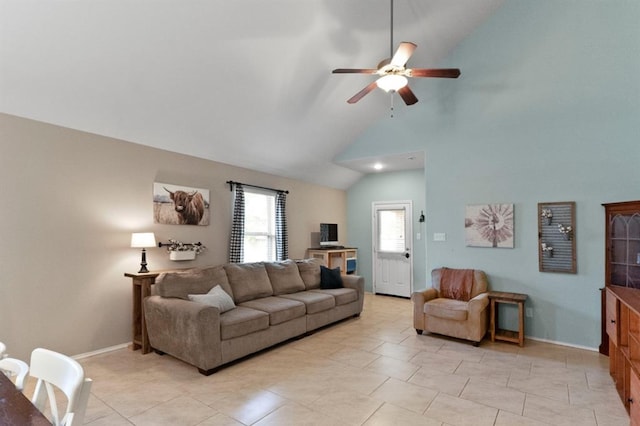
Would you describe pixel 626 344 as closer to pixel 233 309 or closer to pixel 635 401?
pixel 635 401

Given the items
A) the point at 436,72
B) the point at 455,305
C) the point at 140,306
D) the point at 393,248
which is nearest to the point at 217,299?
the point at 140,306

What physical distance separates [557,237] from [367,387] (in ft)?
10.3

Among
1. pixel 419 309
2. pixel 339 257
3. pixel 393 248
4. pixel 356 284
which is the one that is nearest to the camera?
pixel 419 309

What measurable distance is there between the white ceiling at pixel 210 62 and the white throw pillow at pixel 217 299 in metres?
2.03

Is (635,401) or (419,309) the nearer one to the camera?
(635,401)

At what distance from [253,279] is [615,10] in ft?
18.3

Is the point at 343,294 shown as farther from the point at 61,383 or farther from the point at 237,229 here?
the point at 61,383

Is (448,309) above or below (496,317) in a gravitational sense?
above

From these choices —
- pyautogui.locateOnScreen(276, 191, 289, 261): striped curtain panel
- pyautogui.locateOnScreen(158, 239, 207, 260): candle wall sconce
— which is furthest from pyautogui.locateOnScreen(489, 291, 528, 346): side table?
pyautogui.locateOnScreen(158, 239, 207, 260): candle wall sconce

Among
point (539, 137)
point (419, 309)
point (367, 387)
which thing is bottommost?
point (367, 387)

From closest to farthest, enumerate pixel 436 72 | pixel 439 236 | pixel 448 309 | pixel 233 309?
pixel 436 72 < pixel 233 309 < pixel 448 309 < pixel 439 236

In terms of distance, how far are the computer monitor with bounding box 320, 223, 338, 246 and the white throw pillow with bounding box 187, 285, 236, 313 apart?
3223 mm

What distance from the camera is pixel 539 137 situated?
430 centimetres

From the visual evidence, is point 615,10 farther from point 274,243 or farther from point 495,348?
point 274,243
